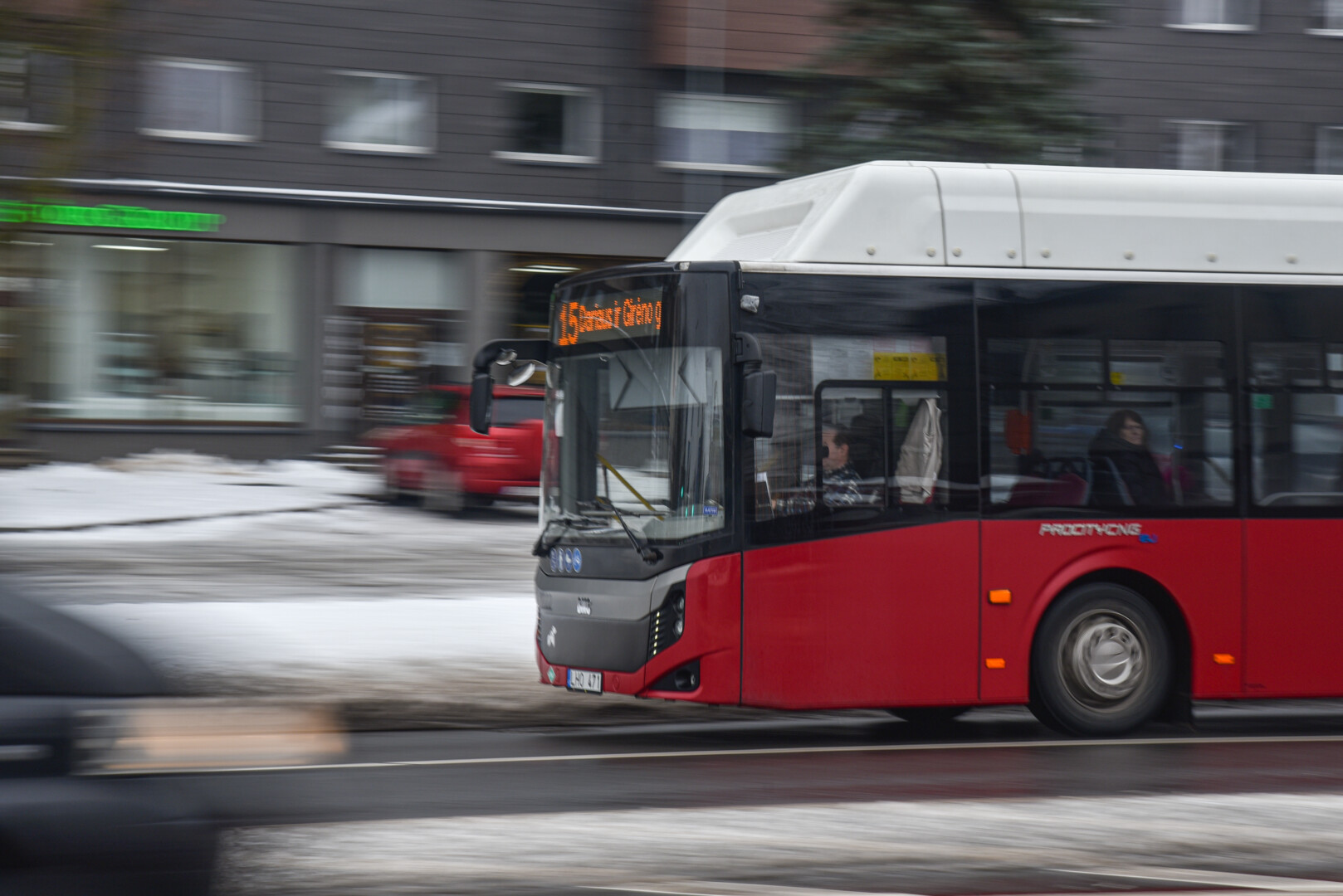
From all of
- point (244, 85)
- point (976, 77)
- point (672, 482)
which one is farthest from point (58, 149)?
point (244, 85)

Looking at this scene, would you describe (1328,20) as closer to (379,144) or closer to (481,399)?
(379,144)

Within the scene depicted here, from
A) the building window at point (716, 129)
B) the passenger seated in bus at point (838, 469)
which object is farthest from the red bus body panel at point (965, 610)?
the building window at point (716, 129)

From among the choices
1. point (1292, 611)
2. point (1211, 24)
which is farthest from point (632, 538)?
point (1211, 24)

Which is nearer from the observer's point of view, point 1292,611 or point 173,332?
point 1292,611

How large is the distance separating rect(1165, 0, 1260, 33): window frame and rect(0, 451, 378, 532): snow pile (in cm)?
1600

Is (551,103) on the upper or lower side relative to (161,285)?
upper

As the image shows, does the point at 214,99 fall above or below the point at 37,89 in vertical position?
above

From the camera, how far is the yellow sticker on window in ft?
29.3

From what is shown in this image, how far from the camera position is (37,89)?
883cm

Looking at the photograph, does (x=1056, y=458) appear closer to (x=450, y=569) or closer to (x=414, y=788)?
(x=414, y=788)

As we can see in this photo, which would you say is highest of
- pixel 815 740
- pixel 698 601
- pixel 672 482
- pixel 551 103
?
pixel 551 103

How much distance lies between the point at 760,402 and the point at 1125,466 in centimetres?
237

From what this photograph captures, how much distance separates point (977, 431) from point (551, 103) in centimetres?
1834

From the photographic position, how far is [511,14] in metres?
25.7
